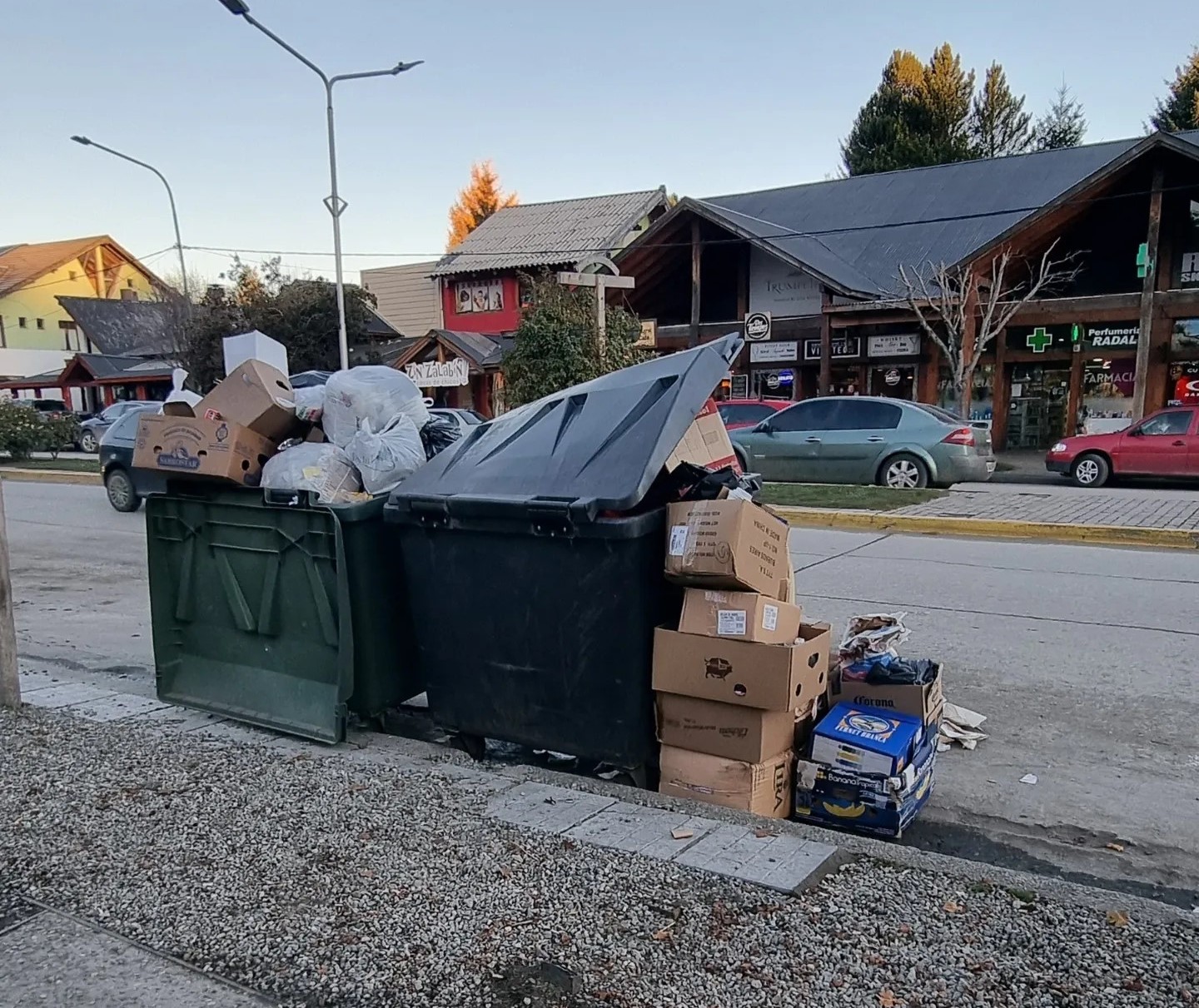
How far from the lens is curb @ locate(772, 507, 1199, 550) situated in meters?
10.0

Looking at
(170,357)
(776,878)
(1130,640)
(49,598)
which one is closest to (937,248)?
(1130,640)

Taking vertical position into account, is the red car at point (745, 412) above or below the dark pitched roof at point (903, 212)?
below

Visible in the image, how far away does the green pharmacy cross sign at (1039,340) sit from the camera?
71.2 feet

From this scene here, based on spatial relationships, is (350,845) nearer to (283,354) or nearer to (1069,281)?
(283,354)

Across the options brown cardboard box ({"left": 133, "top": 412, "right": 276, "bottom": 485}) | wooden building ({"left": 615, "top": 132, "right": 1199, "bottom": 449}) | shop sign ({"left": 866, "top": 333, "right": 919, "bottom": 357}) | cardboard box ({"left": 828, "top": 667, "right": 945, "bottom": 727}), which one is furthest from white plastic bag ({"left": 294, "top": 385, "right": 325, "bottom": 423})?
shop sign ({"left": 866, "top": 333, "right": 919, "bottom": 357})

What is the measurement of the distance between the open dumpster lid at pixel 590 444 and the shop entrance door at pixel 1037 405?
67.6 feet

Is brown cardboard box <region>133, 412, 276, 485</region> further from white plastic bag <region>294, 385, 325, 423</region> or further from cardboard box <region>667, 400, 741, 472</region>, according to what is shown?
cardboard box <region>667, 400, 741, 472</region>

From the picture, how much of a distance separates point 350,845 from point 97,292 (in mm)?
65114

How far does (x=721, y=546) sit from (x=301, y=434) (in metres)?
2.60

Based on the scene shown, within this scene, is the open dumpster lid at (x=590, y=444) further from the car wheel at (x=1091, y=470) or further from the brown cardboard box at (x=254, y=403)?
the car wheel at (x=1091, y=470)

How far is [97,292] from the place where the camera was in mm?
59094

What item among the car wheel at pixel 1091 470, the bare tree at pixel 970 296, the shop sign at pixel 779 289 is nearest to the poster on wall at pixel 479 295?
the shop sign at pixel 779 289

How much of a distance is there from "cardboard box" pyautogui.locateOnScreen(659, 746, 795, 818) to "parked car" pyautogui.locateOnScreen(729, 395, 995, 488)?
37.3ft

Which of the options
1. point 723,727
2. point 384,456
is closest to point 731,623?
point 723,727
